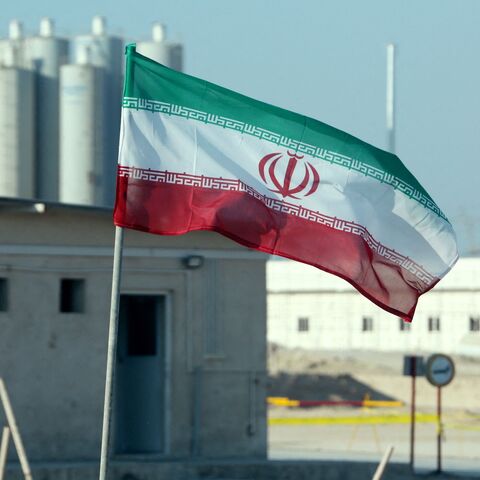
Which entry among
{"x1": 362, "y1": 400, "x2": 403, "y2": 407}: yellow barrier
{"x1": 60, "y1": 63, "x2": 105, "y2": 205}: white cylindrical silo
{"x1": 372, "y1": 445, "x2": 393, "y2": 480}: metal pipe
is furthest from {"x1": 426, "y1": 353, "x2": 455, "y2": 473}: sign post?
{"x1": 60, "y1": 63, "x2": 105, "y2": 205}: white cylindrical silo

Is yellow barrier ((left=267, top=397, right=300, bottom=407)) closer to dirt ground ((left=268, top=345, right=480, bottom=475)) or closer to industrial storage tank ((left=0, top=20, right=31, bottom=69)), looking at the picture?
dirt ground ((left=268, top=345, right=480, bottom=475))

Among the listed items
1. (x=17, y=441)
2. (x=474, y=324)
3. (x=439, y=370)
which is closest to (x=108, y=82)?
(x=474, y=324)

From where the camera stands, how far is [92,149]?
5022 centimetres

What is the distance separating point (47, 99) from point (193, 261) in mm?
31390

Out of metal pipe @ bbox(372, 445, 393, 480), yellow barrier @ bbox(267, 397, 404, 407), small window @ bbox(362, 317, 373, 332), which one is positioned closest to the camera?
metal pipe @ bbox(372, 445, 393, 480)

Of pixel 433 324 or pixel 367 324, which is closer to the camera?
pixel 433 324

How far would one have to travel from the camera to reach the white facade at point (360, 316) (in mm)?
61781

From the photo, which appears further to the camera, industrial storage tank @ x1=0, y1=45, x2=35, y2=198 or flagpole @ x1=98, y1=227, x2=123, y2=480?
industrial storage tank @ x1=0, y1=45, x2=35, y2=198

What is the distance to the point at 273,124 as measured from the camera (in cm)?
1026

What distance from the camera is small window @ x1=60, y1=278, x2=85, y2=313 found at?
66.7 feet

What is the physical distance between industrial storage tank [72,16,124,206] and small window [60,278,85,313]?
29.6 meters

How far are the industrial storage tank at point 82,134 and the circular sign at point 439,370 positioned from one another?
2604cm

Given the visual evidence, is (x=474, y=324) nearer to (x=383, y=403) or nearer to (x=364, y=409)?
(x=383, y=403)

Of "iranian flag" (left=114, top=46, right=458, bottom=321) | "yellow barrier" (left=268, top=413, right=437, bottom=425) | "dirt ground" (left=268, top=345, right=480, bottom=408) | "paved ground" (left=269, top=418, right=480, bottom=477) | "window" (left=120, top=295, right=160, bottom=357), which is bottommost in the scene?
"paved ground" (left=269, top=418, right=480, bottom=477)
